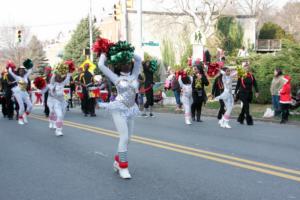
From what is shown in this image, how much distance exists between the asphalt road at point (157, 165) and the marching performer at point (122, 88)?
40 cm

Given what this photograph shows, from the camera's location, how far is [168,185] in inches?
276

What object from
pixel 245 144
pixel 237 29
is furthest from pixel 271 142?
pixel 237 29

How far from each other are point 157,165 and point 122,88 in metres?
1.58

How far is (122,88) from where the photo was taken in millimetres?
7770

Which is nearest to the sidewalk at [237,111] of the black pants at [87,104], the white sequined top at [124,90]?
the black pants at [87,104]

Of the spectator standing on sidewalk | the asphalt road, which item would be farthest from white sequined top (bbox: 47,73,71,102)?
the spectator standing on sidewalk

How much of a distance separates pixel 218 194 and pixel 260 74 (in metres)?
16.5

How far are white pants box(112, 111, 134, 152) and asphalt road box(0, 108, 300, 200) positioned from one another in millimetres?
491

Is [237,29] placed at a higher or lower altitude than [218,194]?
higher

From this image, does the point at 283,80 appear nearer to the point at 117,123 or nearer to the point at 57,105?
the point at 57,105

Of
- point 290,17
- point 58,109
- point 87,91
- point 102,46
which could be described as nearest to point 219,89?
point 58,109

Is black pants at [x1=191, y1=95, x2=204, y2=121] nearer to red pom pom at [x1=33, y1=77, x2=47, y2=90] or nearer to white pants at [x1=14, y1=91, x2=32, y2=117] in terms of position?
red pom pom at [x1=33, y1=77, x2=47, y2=90]

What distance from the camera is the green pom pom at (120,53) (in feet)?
24.9

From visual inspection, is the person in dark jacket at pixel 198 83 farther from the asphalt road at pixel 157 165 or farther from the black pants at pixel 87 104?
the black pants at pixel 87 104
